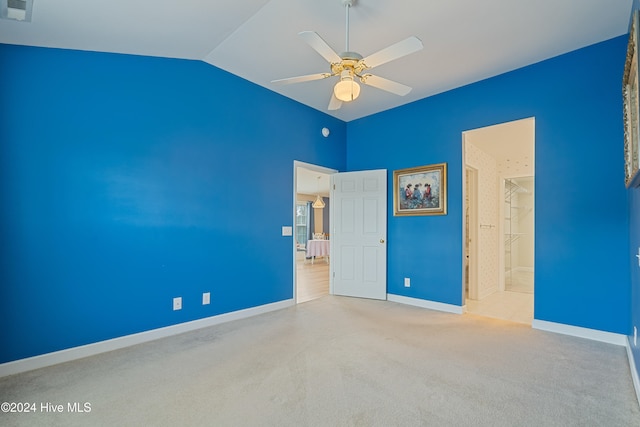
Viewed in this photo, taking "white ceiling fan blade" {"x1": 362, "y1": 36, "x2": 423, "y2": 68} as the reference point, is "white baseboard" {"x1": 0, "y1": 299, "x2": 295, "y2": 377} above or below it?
below

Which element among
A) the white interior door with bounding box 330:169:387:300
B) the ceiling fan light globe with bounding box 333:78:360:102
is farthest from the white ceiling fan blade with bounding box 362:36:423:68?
the white interior door with bounding box 330:169:387:300

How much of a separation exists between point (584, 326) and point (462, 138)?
2.42m

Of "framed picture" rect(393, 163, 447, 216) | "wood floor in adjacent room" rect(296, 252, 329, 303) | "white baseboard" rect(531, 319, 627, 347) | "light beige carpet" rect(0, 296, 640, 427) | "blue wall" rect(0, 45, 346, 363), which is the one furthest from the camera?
"wood floor in adjacent room" rect(296, 252, 329, 303)

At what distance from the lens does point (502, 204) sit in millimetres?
5461

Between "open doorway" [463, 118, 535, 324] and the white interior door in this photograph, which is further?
the white interior door

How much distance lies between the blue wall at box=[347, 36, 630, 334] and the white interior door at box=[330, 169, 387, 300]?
81 centimetres

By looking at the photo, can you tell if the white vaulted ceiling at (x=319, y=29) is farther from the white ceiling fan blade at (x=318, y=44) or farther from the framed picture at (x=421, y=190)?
the framed picture at (x=421, y=190)

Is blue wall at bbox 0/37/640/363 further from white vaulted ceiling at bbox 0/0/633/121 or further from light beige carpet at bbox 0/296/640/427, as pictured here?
light beige carpet at bbox 0/296/640/427

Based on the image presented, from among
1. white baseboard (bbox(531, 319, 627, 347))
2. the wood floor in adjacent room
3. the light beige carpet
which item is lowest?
the wood floor in adjacent room

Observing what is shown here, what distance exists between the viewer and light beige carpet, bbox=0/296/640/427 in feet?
5.73

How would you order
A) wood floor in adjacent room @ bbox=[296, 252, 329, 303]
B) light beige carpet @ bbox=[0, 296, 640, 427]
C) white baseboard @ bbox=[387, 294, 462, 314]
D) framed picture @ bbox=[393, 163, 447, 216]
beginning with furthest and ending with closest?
wood floor in adjacent room @ bbox=[296, 252, 329, 303] → framed picture @ bbox=[393, 163, 447, 216] → white baseboard @ bbox=[387, 294, 462, 314] → light beige carpet @ bbox=[0, 296, 640, 427]

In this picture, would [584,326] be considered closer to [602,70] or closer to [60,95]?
[602,70]

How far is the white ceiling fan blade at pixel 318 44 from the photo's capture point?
6.08 ft

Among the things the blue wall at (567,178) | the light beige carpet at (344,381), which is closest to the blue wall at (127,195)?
the light beige carpet at (344,381)
